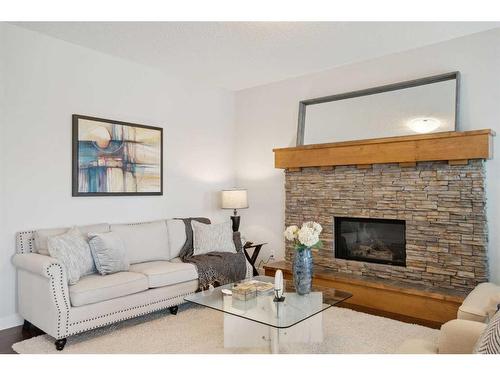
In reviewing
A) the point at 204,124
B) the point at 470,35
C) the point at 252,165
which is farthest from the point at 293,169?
the point at 470,35

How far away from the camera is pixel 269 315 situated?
2.52 meters

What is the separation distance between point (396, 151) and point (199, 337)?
260 centimetres

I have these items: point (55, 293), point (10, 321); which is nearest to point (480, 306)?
point (55, 293)

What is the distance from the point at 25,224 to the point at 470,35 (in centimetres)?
457

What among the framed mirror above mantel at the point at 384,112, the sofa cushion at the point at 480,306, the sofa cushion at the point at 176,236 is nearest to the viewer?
the sofa cushion at the point at 480,306

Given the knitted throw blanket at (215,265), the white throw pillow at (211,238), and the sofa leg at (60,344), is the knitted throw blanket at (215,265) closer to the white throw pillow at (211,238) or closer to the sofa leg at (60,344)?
the white throw pillow at (211,238)

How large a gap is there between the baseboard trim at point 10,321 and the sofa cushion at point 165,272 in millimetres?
1050

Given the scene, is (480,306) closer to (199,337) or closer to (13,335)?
(199,337)

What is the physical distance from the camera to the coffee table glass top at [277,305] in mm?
2471

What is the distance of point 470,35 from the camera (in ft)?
12.1

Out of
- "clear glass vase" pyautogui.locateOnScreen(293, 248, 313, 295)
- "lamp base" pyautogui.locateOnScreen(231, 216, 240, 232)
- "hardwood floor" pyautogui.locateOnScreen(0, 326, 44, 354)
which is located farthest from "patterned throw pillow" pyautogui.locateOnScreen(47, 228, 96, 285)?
"lamp base" pyautogui.locateOnScreen(231, 216, 240, 232)

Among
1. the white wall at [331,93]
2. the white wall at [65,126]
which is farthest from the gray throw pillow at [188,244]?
the white wall at [331,93]
